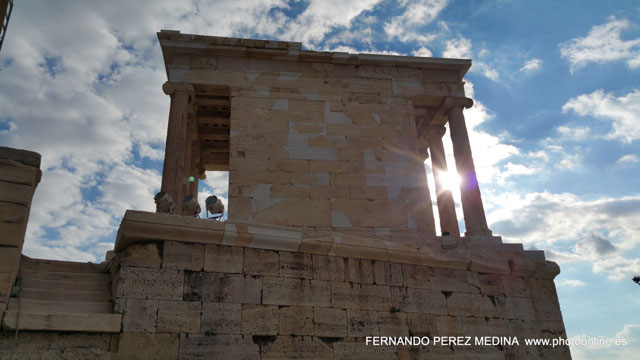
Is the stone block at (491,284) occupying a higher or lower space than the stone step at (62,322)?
higher

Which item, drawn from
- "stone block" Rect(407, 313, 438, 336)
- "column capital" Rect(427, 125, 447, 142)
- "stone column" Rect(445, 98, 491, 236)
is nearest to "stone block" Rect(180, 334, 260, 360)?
"stone block" Rect(407, 313, 438, 336)

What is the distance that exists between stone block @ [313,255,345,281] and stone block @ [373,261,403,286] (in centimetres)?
68

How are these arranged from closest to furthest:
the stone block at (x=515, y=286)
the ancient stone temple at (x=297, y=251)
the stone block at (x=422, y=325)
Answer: the ancient stone temple at (x=297, y=251)
the stone block at (x=422, y=325)
the stone block at (x=515, y=286)

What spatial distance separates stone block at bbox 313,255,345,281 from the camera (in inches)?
292

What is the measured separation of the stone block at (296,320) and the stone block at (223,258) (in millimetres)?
909

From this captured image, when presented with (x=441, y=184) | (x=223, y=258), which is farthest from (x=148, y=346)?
(x=441, y=184)

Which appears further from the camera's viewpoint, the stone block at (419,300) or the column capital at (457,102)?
the column capital at (457,102)

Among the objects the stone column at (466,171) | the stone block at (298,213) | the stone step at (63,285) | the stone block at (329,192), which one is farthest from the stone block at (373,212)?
the stone step at (63,285)

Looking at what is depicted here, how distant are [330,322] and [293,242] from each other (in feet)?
4.32

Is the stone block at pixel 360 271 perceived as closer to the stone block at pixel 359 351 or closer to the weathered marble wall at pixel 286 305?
the weathered marble wall at pixel 286 305

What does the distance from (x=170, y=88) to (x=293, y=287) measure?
9583 millimetres

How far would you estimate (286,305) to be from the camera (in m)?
6.96

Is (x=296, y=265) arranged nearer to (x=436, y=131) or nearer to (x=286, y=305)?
(x=286, y=305)

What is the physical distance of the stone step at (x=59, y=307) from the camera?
5578 millimetres
